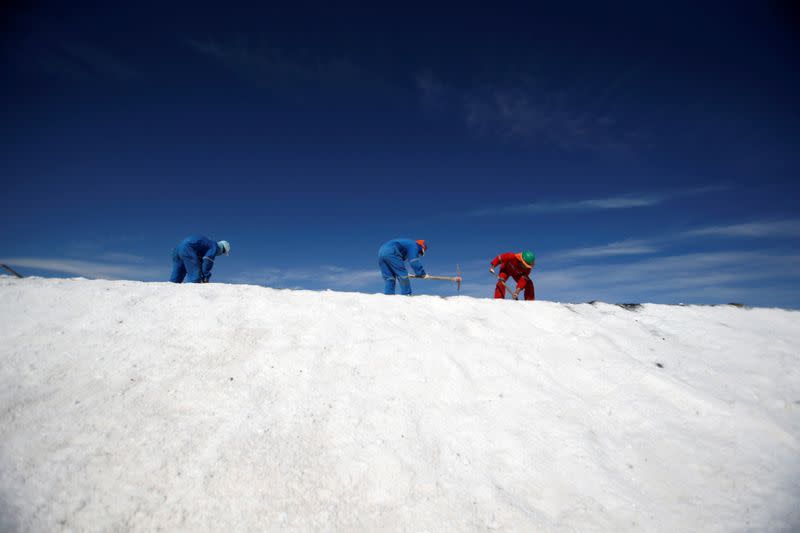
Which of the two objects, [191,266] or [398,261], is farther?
[191,266]

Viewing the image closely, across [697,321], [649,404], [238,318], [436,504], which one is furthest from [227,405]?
[697,321]

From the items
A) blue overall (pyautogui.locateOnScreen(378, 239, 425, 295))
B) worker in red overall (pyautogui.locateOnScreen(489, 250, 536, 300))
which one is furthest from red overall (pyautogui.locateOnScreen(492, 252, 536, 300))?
blue overall (pyautogui.locateOnScreen(378, 239, 425, 295))

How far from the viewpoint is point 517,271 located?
907 cm

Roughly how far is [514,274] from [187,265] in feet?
25.7

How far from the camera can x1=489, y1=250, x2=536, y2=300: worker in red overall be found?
890cm

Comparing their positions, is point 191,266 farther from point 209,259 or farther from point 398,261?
point 398,261

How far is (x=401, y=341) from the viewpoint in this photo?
3.63 meters

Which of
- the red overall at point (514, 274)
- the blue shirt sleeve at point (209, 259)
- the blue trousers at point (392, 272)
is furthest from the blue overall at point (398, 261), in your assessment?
the blue shirt sleeve at point (209, 259)

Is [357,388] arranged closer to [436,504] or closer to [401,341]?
[401,341]

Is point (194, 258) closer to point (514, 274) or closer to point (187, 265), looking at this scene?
point (187, 265)

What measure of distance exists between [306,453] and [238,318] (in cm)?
174

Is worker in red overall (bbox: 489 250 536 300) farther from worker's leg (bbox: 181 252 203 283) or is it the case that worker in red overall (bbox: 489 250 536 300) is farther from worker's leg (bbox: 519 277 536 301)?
worker's leg (bbox: 181 252 203 283)

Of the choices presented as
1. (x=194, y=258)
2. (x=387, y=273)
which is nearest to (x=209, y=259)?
(x=194, y=258)

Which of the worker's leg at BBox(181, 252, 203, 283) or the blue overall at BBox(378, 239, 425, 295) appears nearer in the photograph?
the blue overall at BBox(378, 239, 425, 295)
